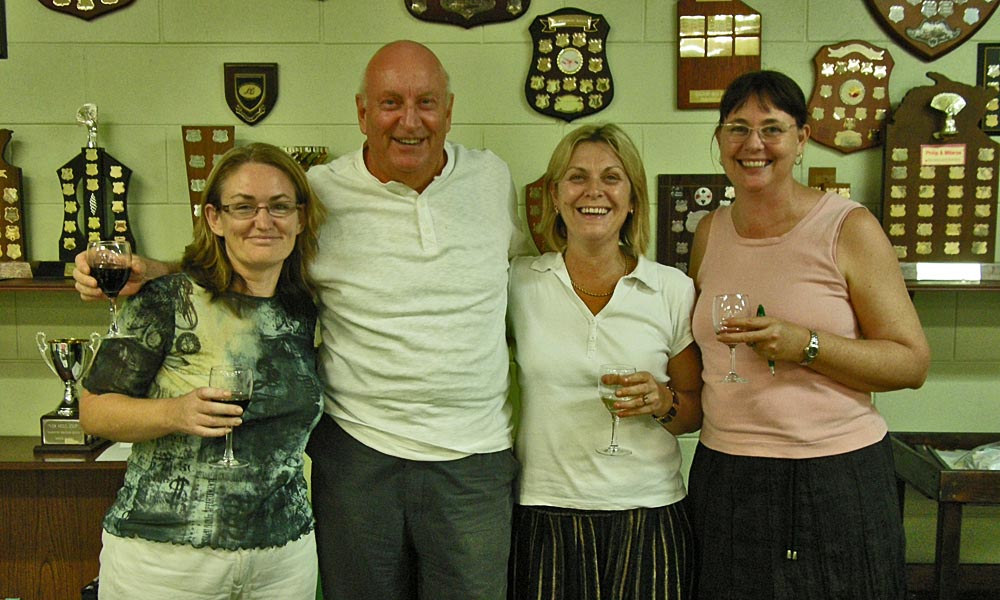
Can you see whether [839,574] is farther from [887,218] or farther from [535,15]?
[535,15]

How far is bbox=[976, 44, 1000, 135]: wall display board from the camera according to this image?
2.98 m

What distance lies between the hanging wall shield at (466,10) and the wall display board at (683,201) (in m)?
0.87

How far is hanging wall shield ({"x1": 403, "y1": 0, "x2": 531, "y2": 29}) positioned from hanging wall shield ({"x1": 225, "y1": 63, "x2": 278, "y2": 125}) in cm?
62

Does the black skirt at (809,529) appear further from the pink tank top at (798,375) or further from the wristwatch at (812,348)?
the wristwatch at (812,348)

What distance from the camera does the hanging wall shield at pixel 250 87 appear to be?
303cm

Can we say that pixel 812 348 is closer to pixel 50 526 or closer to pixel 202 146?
pixel 202 146

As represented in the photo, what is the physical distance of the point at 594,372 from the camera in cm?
201

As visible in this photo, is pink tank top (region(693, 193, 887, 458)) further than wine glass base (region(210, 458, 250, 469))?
Yes

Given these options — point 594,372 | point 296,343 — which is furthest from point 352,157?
point 594,372

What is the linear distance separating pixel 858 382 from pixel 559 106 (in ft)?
5.30

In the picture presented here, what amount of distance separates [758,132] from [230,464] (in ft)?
4.81

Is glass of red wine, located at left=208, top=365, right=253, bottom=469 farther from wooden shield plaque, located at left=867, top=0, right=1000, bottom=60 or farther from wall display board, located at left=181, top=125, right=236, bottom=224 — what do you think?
wooden shield plaque, located at left=867, top=0, right=1000, bottom=60

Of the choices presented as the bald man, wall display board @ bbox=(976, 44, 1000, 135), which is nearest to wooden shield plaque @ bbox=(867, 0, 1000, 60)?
wall display board @ bbox=(976, 44, 1000, 135)

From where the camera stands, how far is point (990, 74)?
299 cm
